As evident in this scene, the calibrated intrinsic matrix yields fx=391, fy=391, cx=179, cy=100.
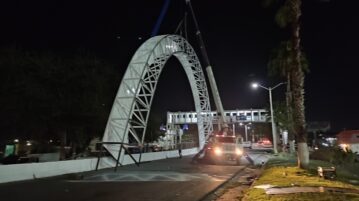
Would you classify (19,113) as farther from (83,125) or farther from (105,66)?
(105,66)

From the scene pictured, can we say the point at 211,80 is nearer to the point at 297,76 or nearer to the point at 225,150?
the point at 225,150

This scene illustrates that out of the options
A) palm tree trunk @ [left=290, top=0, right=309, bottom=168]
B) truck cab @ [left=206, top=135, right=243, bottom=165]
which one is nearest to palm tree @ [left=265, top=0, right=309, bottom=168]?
palm tree trunk @ [left=290, top=0, right=309, bottom=168]

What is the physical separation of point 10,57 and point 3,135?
10.4 meters

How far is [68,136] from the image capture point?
4244 centimetres

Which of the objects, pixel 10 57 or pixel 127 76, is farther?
pixel 127 76

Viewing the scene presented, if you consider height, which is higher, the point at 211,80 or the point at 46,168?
the point at 211,80

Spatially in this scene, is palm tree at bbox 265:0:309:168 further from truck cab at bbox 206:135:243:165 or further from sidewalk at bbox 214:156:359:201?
truck cab at bbox 206:135:243:165

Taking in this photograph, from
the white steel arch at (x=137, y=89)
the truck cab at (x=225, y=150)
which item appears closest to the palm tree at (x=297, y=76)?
the truck cab at (x=225, y=150)

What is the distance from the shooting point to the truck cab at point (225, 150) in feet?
117

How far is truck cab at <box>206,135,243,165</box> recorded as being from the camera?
3572 centimetres

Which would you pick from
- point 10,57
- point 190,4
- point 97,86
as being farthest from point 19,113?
point 190,4

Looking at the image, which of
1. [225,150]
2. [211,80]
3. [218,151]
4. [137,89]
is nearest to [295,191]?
[225,150]

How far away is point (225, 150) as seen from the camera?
1421 inches

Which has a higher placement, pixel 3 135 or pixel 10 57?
pixel 10 57
